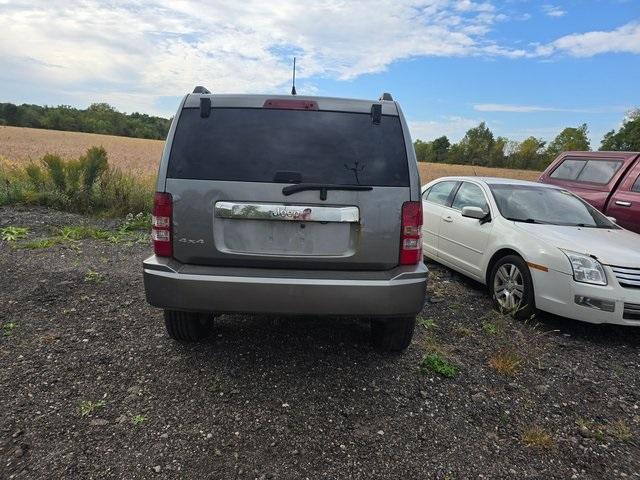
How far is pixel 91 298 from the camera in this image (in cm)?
451

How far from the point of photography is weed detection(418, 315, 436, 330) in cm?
430

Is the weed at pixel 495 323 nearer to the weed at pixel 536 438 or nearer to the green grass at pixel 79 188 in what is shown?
the weed at pixel 536 438

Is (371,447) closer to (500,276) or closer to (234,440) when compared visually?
(234,440)

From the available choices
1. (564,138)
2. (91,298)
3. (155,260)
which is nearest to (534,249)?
(155,260)

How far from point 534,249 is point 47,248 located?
242 inches

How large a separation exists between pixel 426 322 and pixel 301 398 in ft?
6.08

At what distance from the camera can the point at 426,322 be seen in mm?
4379

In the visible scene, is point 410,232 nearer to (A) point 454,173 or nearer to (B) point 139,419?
(B) point 139,419

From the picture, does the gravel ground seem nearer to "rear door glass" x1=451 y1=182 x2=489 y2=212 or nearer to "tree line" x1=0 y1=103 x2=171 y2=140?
"rear door glass" x1=451 y1=182 x2=489 y2=212

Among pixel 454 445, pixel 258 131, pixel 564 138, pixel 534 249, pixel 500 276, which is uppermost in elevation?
pixel 564 138

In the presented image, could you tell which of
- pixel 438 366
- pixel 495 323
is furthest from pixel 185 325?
pixel 495 323

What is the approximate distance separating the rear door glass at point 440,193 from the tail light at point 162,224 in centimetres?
456

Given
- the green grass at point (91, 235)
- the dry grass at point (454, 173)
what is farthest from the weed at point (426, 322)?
the dry grass at point (454, 173)

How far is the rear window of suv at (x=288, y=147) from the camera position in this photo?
9.14 ft
